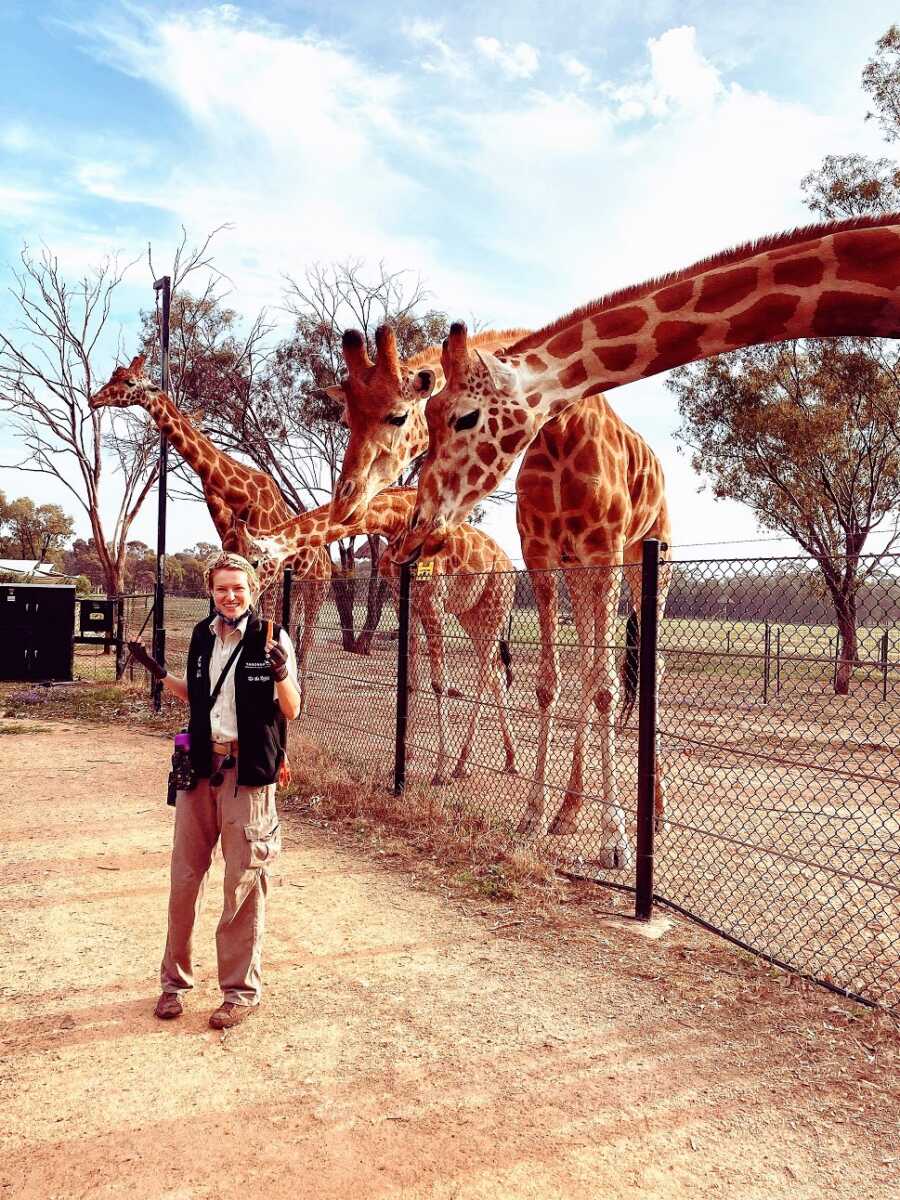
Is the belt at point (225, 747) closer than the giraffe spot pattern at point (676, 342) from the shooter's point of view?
Yes

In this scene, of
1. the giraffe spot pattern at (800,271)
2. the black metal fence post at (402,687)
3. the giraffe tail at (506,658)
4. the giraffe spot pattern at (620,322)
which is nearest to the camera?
the giraffe spot pattern at (800,271)

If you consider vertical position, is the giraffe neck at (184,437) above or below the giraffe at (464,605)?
above

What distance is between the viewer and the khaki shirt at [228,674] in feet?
11.2

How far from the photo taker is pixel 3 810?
6387 mm

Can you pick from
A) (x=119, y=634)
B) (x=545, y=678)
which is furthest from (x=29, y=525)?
(x=545, y=678)

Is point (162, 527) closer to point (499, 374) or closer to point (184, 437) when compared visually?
point (184, 437)

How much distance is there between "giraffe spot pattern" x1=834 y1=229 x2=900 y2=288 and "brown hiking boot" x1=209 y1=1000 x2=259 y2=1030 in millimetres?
4213

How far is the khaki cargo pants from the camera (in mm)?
3338

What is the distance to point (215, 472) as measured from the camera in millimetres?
12023

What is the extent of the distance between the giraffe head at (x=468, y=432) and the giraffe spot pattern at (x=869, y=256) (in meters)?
1.85

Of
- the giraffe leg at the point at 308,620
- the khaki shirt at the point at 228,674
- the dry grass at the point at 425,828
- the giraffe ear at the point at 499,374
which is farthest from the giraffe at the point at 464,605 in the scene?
the khaki shirt at the point at 228,674

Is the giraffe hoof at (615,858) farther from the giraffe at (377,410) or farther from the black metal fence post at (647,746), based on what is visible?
the giraffe at (377,410)

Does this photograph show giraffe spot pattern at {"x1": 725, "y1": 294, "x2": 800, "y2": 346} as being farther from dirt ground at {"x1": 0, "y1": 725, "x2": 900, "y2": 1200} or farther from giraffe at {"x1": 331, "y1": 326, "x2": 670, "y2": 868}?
dirt ground at {"x1": 0, "y1": 725, "x2": 900, "y2": 1200}

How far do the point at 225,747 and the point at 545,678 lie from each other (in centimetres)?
297
